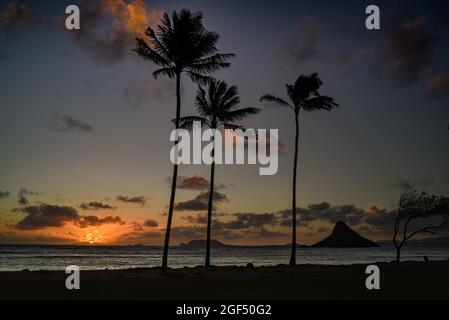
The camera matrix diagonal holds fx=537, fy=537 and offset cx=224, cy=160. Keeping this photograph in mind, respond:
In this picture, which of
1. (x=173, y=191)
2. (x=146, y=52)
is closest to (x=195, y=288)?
(x=173, y=191)

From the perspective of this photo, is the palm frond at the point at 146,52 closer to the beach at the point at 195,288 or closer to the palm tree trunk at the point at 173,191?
the palm tree trunk at the point at 173,191

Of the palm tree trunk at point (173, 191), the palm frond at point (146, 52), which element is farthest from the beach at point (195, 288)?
the palm frond at point (146, 52)

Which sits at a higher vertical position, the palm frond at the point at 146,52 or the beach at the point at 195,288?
the palm frond at the point at 146,52

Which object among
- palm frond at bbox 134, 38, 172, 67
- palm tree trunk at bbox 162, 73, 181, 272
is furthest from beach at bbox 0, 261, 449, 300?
palm frond at bbox 134, 38, 172, 67

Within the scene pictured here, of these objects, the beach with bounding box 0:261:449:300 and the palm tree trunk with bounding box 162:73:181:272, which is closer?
the beach with bounding box 0:261:449:300

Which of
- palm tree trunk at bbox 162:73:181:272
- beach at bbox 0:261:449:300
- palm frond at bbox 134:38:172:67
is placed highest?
palm frond at bbox 134:38:172:67

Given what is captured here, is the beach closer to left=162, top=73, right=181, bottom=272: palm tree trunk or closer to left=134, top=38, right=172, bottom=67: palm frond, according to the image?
left=162, top=73, right=181, bottom=272: palm tree trunk

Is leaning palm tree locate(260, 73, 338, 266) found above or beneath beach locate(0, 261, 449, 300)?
above

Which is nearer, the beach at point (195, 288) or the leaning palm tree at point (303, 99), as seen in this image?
the beach at point (195, 288)

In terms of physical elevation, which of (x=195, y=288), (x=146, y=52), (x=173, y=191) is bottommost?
(x=195, y=288)

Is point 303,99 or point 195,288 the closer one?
point 195,288

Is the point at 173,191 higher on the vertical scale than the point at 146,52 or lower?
lower

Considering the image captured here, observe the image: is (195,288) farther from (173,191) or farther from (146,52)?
(146,52)

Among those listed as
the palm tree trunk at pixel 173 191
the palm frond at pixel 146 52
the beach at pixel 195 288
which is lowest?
the beach at pixel 195 288
